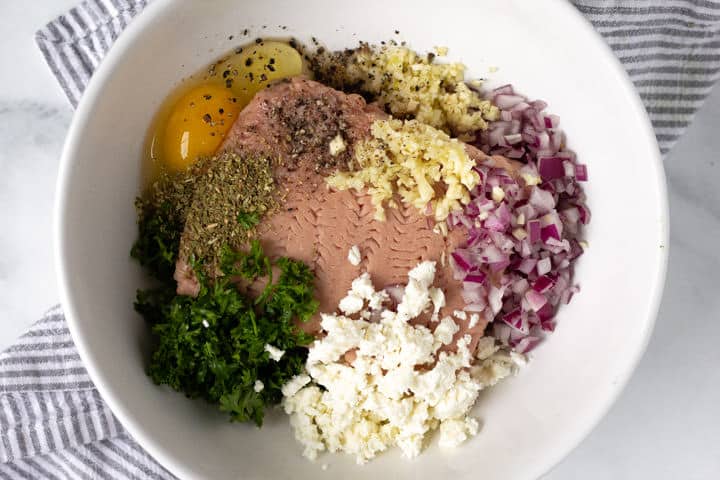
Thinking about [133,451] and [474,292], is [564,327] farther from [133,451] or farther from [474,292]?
[133,451]

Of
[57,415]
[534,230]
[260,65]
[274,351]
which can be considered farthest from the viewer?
[57,415]

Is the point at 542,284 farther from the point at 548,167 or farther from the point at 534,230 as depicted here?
the point at 548,167

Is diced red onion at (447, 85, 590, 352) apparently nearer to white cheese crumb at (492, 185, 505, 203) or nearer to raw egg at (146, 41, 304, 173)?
white cheese crumb at (492, 185, 505, 203)

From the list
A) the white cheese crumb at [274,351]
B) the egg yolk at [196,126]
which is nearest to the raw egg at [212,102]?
the egg yolk at [196,126]

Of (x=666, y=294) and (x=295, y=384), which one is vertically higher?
(x=295, y=384)

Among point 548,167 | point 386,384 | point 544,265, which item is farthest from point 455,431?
point 548,167

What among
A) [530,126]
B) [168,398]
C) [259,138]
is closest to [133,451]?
[168,398]
